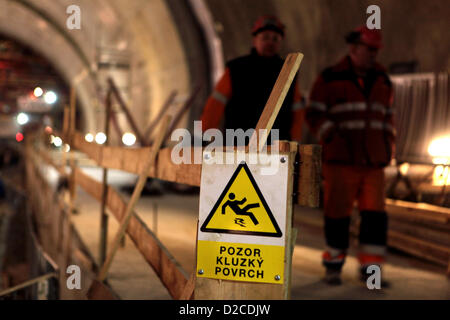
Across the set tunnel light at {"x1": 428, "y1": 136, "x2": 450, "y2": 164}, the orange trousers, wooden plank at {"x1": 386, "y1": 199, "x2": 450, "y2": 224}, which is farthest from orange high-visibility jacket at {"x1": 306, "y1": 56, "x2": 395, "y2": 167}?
tunnel light at {"x1": 428, "y1": 136, "x2": 450, "y2": 164}

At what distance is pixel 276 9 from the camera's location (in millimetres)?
10594

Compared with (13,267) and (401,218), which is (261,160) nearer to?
(401,218)

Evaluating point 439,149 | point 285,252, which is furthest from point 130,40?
point 285,252

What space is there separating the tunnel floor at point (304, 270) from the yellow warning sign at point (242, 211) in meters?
1.92

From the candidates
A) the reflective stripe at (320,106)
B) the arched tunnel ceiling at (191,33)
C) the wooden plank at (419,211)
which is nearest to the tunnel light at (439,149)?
the wooden plank at (419,211)

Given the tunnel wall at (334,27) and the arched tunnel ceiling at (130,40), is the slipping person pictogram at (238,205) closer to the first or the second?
the tunnel wall at (334,27)

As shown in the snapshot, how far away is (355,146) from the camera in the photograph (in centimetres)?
430

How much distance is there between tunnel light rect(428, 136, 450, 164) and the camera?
6.44 m

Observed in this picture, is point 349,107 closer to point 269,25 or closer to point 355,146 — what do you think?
point 355,146

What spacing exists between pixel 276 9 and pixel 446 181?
6297 millimetres

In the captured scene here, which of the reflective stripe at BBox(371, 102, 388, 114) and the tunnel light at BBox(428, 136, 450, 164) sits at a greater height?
the reflective stripe at BBox(371, 102, 388, 114)

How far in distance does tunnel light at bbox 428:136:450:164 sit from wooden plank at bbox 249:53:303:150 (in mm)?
4752

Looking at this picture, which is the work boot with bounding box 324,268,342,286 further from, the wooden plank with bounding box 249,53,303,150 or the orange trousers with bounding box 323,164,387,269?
the wooden plank with bounding box 249,53,303,150

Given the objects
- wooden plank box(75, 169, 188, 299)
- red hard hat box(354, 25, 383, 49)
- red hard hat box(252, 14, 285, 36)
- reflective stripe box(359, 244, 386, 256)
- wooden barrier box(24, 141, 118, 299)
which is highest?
red hard hat box(354, 25, 383, 49)
